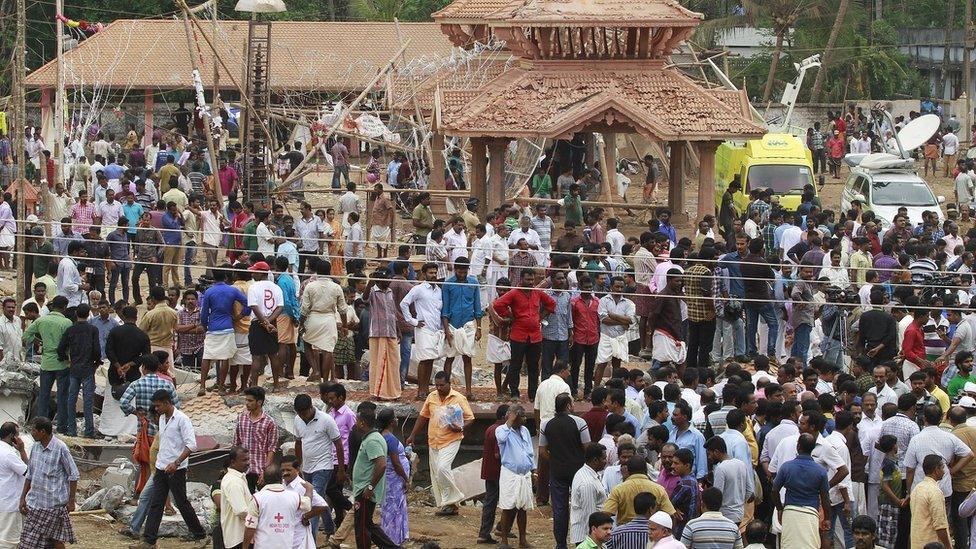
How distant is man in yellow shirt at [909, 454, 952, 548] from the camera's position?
13.3 m

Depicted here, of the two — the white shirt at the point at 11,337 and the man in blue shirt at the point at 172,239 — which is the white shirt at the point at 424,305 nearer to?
the white shirt at the point at 11,337

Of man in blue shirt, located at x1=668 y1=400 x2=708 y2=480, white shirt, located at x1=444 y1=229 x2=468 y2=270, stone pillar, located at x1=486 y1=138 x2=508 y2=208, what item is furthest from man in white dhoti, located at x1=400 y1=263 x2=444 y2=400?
stone pillar, located at x1=486 y1=138 x2=508 y2=208

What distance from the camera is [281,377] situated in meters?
18.6

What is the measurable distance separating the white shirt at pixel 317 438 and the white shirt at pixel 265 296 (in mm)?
3323

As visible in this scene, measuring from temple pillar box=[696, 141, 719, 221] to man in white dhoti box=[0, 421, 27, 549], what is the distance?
1310 cm

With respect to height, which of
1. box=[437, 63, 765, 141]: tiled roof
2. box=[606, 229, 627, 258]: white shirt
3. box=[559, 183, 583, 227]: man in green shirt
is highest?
box=[437, 63, 765, 141]: tiled roof

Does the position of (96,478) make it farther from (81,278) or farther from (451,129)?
(451,129)

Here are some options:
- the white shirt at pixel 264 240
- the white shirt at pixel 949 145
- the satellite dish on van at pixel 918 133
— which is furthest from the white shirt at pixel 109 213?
the white shirt at pixel 949 145

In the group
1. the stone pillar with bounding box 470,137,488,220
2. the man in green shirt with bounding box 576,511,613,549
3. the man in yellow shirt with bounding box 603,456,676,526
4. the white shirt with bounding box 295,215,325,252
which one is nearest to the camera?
the man in green shirt with bounding box 576,511,613,549

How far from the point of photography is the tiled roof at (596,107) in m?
24.0

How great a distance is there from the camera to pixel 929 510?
43.7 feet

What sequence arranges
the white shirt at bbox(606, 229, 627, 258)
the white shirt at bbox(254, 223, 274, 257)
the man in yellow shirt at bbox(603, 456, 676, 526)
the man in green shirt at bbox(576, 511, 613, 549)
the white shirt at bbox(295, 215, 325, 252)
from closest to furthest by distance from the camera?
the man in green shirt at bbox(576, 511, 613, 549), the man in yellow shirt at bbox(603, 456, 676, 526), the white shirt at bbox(606, 229, 627, 258), the white shirt at bbox(254, 223, 274, 257), the white shirt at bbox(295, 215, 325, 252)

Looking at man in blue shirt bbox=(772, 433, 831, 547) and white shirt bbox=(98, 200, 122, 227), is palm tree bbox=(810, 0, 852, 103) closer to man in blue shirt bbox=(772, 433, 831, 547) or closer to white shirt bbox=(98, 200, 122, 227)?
white shirt bbox=(98, 200, 122, 227)

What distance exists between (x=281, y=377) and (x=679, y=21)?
8.95 m
